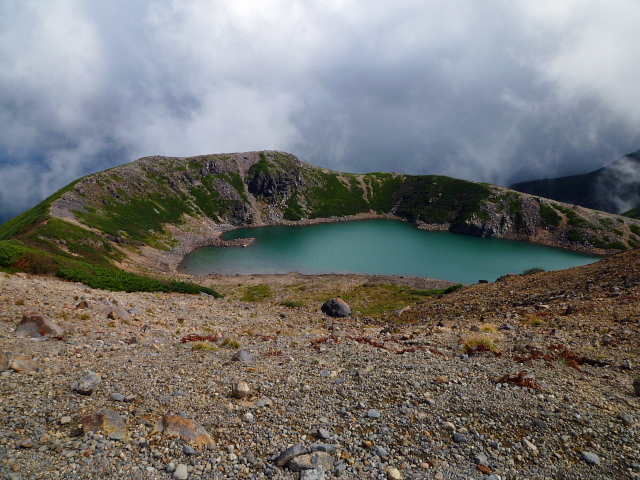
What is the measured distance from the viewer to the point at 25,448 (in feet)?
20.9

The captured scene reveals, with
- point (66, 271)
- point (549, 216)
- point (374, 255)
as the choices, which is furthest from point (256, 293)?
point (549, 216)

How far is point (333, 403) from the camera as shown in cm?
895

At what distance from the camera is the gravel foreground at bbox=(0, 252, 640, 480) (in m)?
6.62

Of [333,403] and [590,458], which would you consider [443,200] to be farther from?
[333,403]

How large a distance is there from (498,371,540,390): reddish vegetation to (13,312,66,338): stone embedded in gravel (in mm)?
17040

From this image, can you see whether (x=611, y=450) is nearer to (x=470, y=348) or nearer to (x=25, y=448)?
(x=470, y=348)

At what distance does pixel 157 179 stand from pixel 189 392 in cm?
14925

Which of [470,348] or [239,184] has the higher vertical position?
[239,184]

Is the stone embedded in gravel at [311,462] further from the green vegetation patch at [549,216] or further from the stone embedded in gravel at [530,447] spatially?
the green vegetation patch at [549,216]

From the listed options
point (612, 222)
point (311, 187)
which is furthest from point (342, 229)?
point (612, 222)

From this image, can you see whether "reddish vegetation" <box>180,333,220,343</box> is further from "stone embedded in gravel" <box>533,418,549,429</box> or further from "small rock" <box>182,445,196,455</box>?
"stone embedded in gravel" <box>533,418,549,429</box>

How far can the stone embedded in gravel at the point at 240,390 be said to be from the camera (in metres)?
9.11

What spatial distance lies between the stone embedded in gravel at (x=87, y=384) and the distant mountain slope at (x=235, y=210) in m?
53.5

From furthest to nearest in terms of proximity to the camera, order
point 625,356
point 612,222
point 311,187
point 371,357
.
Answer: point 311,187 → point 612,222 → point 371,357 → point 625,356
